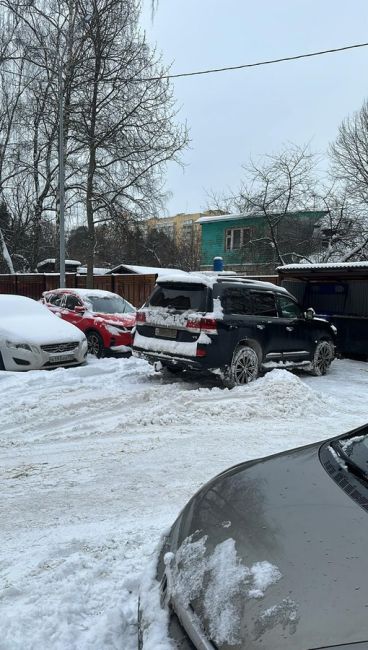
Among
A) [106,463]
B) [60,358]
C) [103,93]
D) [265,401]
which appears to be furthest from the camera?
[103,93]

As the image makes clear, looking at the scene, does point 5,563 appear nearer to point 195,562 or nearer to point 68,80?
point 195,562

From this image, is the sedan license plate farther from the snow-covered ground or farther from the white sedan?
the snow-covered ground

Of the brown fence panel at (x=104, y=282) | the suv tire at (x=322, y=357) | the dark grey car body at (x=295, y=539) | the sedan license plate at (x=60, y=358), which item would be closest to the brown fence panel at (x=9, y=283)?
the brown fence panel at (x=104, y=282)

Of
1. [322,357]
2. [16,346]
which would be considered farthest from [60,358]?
[322,357]

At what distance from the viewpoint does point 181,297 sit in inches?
322

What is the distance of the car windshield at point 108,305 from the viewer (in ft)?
40.4

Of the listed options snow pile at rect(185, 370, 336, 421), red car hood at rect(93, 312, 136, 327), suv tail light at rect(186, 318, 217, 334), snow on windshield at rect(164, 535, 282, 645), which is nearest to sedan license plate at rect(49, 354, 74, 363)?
red car hood at rect(93, 312, 136, 327)

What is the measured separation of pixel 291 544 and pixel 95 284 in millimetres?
21009

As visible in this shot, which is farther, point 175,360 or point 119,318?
point 119,318

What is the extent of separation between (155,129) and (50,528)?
1926 cm

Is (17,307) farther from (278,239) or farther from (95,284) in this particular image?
(278,239)

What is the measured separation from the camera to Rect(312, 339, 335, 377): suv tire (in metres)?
10.0

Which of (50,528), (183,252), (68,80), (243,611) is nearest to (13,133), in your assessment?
(68,80)

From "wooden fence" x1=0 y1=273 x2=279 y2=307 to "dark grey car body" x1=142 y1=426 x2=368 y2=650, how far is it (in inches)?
629
